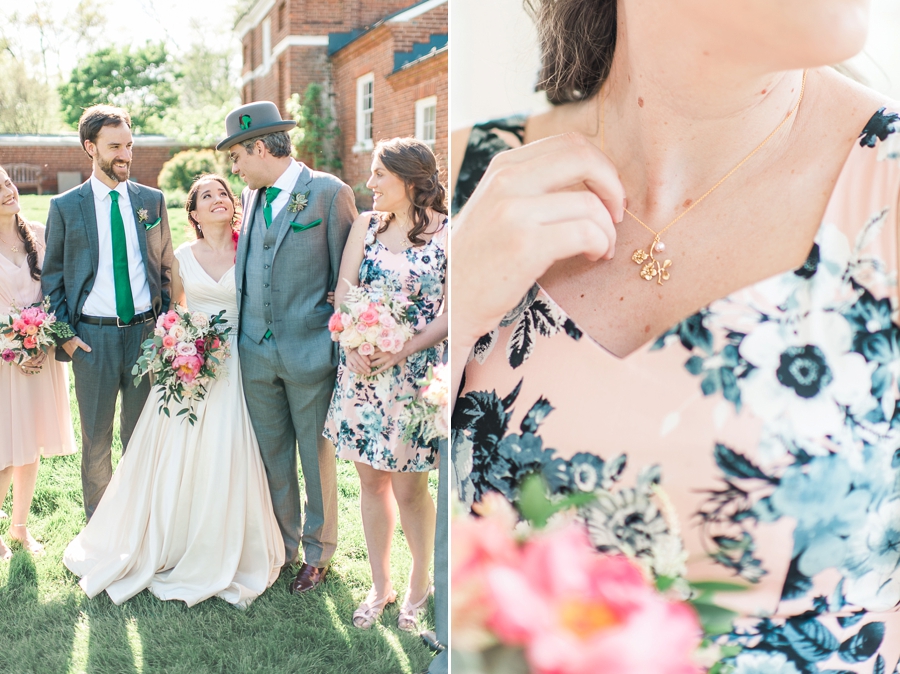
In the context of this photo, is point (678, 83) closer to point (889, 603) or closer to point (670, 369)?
point (670, 369)

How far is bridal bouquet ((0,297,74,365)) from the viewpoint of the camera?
304 cm

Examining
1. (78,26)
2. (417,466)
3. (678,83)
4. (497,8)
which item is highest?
(78,26)

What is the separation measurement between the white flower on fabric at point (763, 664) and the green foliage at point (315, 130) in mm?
12926

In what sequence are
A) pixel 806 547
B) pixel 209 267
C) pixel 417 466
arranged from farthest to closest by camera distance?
pixel 209 267 → pixel 417 466 → pixel 806 547

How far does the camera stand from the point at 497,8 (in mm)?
824

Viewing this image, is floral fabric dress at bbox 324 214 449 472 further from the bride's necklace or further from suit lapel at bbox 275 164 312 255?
the bride's necklace

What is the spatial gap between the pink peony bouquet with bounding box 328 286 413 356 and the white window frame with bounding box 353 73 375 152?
9982mm

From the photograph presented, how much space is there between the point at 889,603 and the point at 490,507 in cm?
35

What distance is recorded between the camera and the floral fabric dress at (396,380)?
2.57m

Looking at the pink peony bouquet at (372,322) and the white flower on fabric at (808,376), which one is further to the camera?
the pink peony bouquet at (372,322)

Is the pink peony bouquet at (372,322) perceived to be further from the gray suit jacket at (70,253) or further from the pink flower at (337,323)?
the gray suit jacket at (70,253)

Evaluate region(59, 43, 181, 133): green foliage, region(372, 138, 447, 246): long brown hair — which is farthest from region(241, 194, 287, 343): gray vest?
region(59, 43, 181, 133): green foliage

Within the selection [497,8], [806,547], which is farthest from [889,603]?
[497,8]

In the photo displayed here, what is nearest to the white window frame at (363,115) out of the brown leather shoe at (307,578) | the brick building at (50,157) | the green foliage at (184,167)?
the green foliage at (184,167)
